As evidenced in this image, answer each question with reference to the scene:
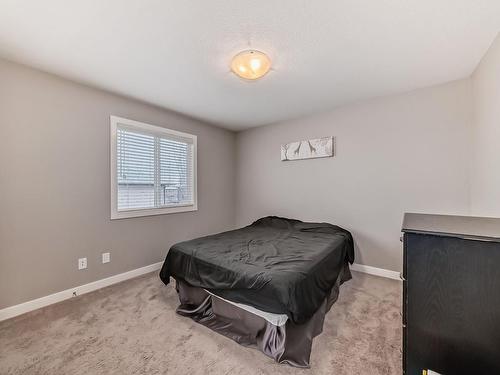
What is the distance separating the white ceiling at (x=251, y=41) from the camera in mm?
1463

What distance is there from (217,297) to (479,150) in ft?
9.45

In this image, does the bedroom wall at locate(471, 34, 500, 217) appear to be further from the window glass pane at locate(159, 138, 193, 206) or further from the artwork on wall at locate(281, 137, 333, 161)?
the window glass pane at locate(159, 138, 193, 206)

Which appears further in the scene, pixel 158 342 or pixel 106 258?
pixel 106 258

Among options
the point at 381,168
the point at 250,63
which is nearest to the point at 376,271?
the point at 381,168

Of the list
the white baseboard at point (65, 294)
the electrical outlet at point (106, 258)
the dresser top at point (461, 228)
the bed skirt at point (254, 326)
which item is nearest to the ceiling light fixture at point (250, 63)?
the dresser top at point (461, 228)

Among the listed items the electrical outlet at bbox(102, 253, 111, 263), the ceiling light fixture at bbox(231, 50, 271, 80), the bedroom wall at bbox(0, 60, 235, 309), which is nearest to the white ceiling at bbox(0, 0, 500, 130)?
the ceiling light fixture at bbox(231, 50, 271, 80)

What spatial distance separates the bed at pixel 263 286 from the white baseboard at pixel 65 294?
828 millimetres

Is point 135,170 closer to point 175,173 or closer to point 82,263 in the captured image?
point 175,173

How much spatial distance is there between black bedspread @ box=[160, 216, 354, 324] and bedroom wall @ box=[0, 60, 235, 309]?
3.16 feet

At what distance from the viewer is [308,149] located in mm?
3465

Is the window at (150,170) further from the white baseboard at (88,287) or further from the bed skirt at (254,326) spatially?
the bed skirt at (254,326)

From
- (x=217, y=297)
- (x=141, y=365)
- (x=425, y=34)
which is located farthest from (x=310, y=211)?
(x=141, y=365)

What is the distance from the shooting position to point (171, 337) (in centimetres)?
172

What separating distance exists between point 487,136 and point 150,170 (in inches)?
147
